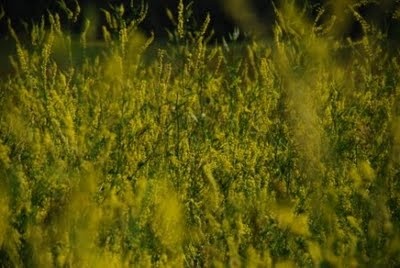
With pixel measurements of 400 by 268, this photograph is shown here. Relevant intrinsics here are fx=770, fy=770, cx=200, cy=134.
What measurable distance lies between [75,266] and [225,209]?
50 cm

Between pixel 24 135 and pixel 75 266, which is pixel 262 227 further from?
pixel 24 135

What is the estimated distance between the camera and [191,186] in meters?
2.47

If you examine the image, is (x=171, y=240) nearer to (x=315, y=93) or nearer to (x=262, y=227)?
(x=262, y=227)

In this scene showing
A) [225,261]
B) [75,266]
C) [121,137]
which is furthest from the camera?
[121,137]

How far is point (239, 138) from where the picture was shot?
2.69 metres

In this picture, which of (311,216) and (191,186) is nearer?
(311,216)

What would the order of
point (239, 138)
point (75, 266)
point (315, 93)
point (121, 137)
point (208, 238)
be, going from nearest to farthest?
point (75, 266) → point (208, 238) → point (121, 137) → point (239, 138) → point (315, 93)

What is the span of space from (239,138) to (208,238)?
1.90 feet

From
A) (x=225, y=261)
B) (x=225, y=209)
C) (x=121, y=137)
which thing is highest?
(x=121, y=137)

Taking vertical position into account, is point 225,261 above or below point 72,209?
below

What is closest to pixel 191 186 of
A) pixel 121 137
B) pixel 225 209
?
pixel 121 137

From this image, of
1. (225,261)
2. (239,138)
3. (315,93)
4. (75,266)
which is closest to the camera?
(75,266)

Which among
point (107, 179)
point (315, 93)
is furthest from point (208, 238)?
point (315, 93)

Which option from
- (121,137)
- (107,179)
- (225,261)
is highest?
(121,137)
